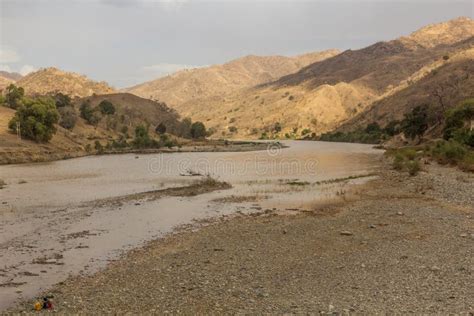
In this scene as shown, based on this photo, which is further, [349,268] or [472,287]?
[349,268]

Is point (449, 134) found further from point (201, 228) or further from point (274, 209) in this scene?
point (201, 228)

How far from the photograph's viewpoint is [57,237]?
23344 millimetres

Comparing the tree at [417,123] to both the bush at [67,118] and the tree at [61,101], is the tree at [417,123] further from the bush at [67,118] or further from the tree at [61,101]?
the tree at [61,101]

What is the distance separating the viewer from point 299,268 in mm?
15953

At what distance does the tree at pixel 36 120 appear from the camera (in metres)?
96.5

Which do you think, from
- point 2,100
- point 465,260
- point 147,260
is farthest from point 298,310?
point 2,100

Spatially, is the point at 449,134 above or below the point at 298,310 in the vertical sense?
above

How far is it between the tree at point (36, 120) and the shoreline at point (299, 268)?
8299cm

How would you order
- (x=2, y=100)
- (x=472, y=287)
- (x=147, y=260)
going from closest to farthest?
(x=472, y=287) < (x=147, y=260) < (x=2, y=100)

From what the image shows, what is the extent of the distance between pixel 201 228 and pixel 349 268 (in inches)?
429

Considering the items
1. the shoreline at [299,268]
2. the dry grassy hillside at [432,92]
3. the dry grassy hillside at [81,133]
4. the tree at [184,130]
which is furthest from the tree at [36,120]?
the dry grassy hillside at [432,92]

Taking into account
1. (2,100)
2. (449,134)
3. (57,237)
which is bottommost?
(57,237)

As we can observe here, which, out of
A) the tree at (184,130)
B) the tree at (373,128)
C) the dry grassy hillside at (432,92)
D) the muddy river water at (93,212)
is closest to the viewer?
the muddy river water at (93,212)

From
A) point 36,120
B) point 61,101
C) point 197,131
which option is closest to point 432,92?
point 197,131
